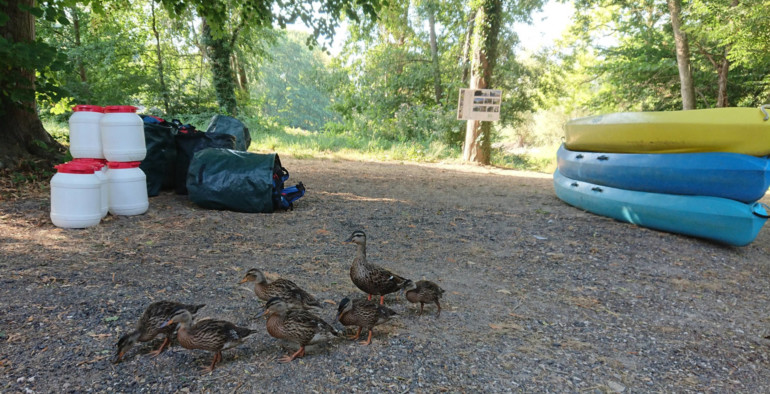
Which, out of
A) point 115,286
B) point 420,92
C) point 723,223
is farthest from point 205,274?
point 420,92

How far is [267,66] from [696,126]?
53979mm

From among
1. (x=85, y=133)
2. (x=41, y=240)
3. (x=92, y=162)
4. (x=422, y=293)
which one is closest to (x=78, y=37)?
(x=85, y=133)

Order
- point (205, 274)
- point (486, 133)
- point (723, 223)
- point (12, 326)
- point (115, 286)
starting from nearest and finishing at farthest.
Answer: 1. point (12, 326)
2. point (115, 286)
3. point (205, 274)
4. point (723, 223)
5. point (486, 133)

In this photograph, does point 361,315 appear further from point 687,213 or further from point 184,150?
point 184,150

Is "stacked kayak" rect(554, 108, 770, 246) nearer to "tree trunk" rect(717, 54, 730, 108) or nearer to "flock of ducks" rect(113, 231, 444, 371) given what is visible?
"flock of ducks" rect(113, 231, 444, 371)

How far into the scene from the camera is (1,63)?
233 inches

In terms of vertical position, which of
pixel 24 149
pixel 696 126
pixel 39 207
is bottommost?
pixel 39 207

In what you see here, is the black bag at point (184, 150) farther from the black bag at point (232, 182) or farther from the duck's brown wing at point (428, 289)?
the duck's brown wing at point (428, 289)

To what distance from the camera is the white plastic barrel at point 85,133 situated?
5.27 meters

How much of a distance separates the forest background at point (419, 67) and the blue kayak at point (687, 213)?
5934 millimetres

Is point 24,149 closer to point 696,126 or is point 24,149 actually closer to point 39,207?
point 39,207

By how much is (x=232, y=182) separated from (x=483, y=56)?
33.8ft

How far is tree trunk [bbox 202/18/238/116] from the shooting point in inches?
729

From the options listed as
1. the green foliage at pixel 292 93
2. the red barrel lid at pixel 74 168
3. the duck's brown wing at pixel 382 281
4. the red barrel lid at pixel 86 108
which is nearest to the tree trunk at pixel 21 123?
the red barrel lid at pixel 86 108
